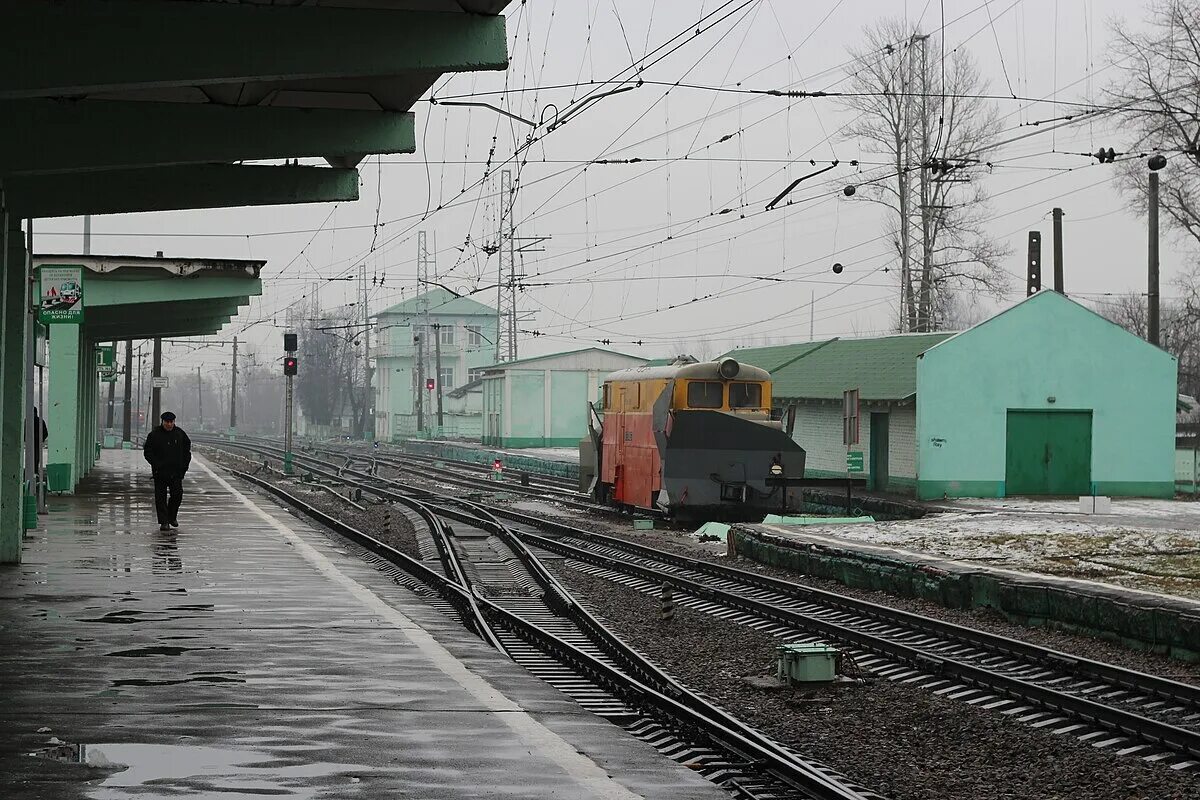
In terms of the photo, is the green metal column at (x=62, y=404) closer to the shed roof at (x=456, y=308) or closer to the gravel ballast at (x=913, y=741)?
the gravel ballast at (x=913, y=741)

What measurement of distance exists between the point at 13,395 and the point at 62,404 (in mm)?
14995

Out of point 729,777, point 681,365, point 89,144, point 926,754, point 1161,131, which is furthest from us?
point 1161,131

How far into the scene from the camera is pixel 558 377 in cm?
7106

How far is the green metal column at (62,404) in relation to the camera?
29.0 m

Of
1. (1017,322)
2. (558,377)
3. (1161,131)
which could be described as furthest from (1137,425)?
(558,377)

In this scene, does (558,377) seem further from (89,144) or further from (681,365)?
(89,144)

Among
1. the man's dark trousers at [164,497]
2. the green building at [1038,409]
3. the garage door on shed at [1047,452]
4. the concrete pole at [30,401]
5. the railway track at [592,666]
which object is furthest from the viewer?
the garage door on shed at [1047,452]

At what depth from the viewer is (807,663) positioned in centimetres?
1097

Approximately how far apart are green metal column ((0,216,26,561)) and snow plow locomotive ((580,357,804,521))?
42.4 feet

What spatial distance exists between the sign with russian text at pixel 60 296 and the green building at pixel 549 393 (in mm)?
51132

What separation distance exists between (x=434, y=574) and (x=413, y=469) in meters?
34.5

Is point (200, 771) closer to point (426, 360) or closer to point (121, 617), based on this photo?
point (121, 617)

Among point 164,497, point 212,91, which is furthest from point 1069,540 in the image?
point 212,91

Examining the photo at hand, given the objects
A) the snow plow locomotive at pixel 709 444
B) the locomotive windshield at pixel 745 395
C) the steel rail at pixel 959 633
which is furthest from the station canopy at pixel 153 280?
the steel rail at pixel 959 633
